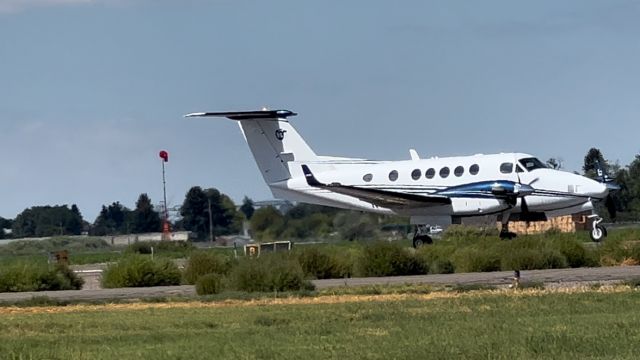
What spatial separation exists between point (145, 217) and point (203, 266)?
188 feet

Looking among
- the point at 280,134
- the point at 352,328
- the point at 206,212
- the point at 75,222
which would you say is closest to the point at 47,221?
the point at 75,222

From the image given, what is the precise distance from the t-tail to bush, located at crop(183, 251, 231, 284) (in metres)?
14.4

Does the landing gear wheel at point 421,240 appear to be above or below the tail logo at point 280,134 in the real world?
below

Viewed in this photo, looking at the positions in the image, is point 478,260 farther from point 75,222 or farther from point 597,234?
point 75,222

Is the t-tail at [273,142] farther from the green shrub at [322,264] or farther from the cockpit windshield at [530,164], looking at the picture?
the green shrub at [322,264]

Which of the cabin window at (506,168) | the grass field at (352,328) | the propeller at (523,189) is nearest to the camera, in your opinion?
the grass field at (352,328)

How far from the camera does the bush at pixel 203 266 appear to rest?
117ft

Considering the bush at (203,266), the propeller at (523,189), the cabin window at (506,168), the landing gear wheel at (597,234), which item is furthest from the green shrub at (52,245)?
the bush at (203,266)

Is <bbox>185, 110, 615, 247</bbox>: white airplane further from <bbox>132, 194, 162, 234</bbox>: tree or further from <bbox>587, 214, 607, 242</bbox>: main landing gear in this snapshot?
<bbox>132, 194, 162, 234</bbox>: tree

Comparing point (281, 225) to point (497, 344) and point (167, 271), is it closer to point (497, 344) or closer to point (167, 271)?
point (167, 271)

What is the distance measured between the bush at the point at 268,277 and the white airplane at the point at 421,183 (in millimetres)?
15170

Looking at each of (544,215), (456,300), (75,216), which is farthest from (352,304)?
(75,216)

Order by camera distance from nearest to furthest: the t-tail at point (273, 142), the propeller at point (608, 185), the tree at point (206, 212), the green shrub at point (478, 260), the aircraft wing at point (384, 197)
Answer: the green shrub at point (478, 260)
the propeller at point (608, 185)
the aircraft wing at point (384, 197)
the t-tail at point (273, 142)
the tree at point (206, 212)

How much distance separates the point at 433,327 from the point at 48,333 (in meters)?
6.13
